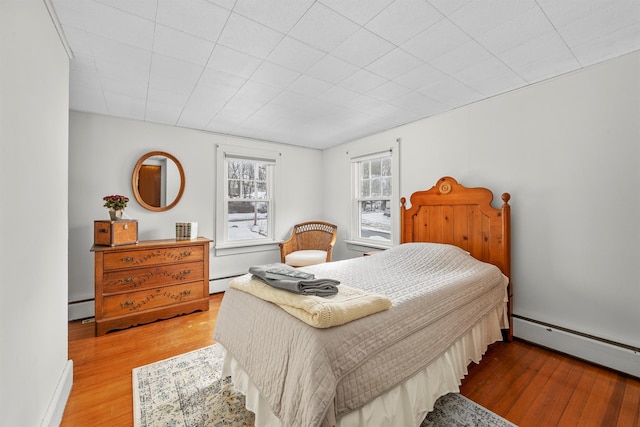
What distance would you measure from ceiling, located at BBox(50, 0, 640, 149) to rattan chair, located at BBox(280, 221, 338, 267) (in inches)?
77.5

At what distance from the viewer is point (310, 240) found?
4453mm

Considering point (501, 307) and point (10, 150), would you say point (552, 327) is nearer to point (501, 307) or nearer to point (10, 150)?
point (501, 307)

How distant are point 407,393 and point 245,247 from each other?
125 inches

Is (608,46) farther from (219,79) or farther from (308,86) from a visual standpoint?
(219,79)

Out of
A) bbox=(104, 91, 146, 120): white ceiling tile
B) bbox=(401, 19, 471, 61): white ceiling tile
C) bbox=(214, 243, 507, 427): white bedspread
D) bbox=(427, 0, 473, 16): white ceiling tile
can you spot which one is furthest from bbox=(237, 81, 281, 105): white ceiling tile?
bbox=(214, 243, 507, 427): white bedspread

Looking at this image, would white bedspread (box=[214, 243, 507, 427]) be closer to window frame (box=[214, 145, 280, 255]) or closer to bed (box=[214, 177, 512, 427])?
bed (box=[214, 177, 512, 427])

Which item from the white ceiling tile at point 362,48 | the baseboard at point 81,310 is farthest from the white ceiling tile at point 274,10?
the baseboard at point 81,310

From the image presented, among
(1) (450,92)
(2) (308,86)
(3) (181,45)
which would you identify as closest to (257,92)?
(2) (308,86)

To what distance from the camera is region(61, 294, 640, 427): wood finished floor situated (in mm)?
1588

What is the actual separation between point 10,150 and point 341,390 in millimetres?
1633

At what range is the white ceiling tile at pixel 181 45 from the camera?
65.7 inches

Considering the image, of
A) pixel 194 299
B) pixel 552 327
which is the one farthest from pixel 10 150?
pixel 552 327

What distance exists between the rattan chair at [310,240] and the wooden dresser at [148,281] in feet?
Answer: 4.09

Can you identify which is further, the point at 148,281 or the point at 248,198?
the point at 248,198
